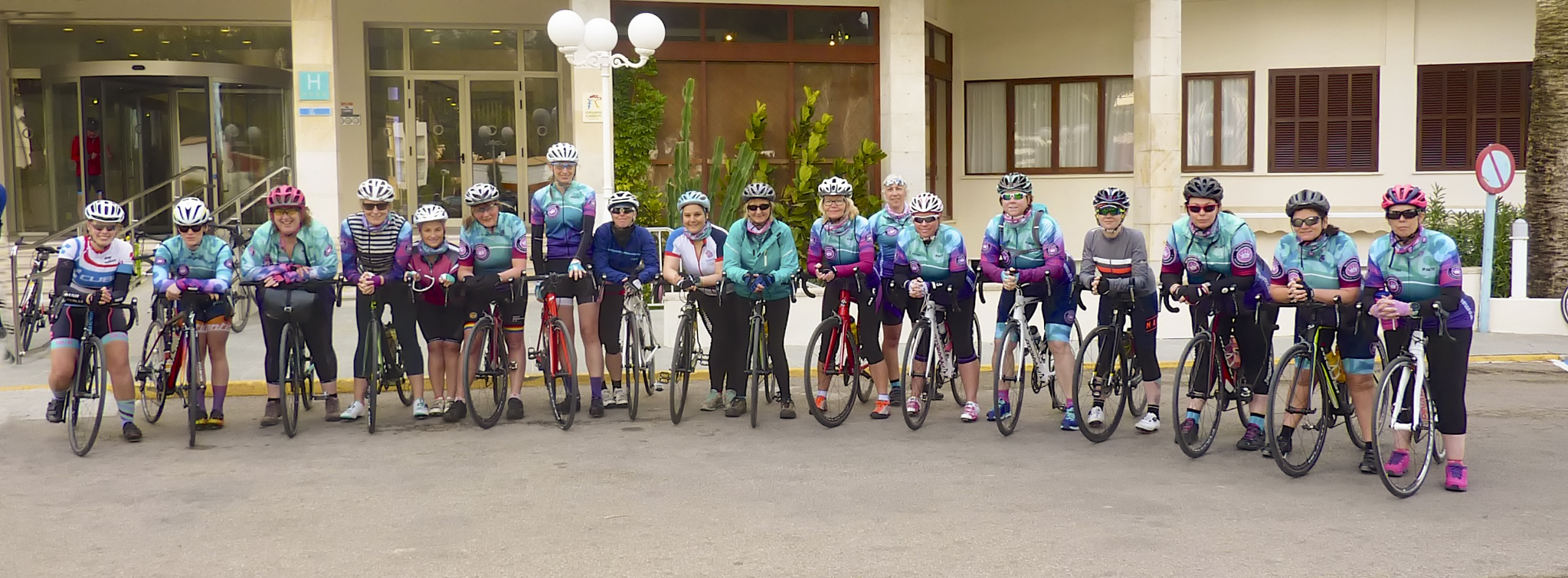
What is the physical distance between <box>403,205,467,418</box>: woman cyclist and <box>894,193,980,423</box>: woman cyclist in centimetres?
305

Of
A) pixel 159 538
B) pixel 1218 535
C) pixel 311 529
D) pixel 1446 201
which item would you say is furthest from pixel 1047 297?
pixel 1446 201

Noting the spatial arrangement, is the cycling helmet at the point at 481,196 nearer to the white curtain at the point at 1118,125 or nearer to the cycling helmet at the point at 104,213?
the cycling helmet at the point at 104,213

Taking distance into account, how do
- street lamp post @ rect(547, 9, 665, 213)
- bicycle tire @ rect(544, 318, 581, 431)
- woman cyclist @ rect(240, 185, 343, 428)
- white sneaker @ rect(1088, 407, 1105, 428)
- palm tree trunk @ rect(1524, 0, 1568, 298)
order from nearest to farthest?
white sneaker @ rect(1088, 407, 1105, 428) → woman cyclist @ rect(240, 185, 343, 428) → bicycle tire @ rect(544, 318, 581, 431) → street lamp post @ rect(547, 9, 665, 213) → palm tree trunk @ rect(1524, 0, 1568, 298)

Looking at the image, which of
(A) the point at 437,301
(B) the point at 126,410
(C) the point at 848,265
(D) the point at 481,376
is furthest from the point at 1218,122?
(B) the point at 126,410

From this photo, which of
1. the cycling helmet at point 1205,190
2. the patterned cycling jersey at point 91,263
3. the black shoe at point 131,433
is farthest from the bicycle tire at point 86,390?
the cycling helmet at point 1205,190

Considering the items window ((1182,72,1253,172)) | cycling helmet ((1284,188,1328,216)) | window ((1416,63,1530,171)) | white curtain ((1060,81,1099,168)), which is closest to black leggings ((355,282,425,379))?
cycling helmet ((1284,188,1328,216))

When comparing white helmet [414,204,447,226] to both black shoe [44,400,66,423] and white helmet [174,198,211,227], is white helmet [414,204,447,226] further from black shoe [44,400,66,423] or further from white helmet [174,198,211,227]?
black shoe [44,400,66,423]

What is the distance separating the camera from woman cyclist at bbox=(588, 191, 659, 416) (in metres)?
9.48

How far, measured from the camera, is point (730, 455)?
819 centimetres

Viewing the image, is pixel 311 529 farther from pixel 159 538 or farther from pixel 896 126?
pixel 896 126

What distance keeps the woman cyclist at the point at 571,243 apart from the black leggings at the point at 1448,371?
5154 mm

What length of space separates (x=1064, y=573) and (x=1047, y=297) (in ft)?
11.6

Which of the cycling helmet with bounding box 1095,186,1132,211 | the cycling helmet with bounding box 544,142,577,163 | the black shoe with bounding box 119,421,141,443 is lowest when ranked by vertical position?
the black shoe with bounding box 119,421,141,443

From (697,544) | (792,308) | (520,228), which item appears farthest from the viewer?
(792,308)
